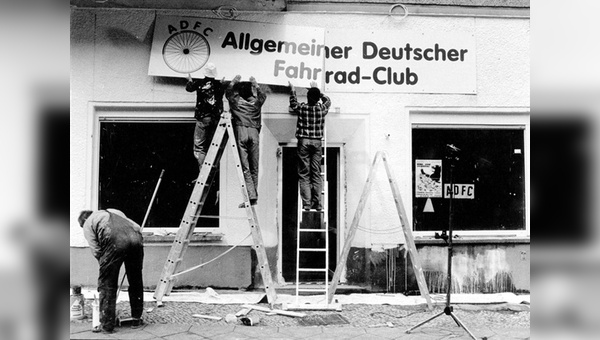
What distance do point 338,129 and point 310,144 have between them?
28.9 inches

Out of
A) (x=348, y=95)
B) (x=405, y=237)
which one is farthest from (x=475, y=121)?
(x=405, y=237)

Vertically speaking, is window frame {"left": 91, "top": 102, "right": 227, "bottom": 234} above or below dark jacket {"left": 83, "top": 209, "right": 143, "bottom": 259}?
above

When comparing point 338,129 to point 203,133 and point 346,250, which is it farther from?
point 203,133

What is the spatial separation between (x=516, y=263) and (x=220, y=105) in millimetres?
5301

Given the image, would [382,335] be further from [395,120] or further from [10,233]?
[10,233]

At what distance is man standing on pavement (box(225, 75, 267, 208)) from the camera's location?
711cm

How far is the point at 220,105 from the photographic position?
24.5 ft

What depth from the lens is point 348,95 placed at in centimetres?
804

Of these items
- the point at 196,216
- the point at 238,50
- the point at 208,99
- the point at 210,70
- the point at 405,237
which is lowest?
the point at 405,237

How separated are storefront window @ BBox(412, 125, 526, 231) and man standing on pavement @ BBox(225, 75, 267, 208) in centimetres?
264

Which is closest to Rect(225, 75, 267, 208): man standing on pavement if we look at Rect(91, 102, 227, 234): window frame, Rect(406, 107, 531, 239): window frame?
Rect(91, 102, 227, 234): window frame

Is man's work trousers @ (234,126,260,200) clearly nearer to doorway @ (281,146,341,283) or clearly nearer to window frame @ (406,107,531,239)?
doorway @ (281,146,341,283)

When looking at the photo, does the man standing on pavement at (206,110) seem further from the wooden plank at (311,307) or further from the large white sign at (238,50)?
the wooden plank at (311,307)

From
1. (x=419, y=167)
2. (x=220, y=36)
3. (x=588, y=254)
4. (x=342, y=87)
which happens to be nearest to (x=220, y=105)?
(x=220, y=36)
